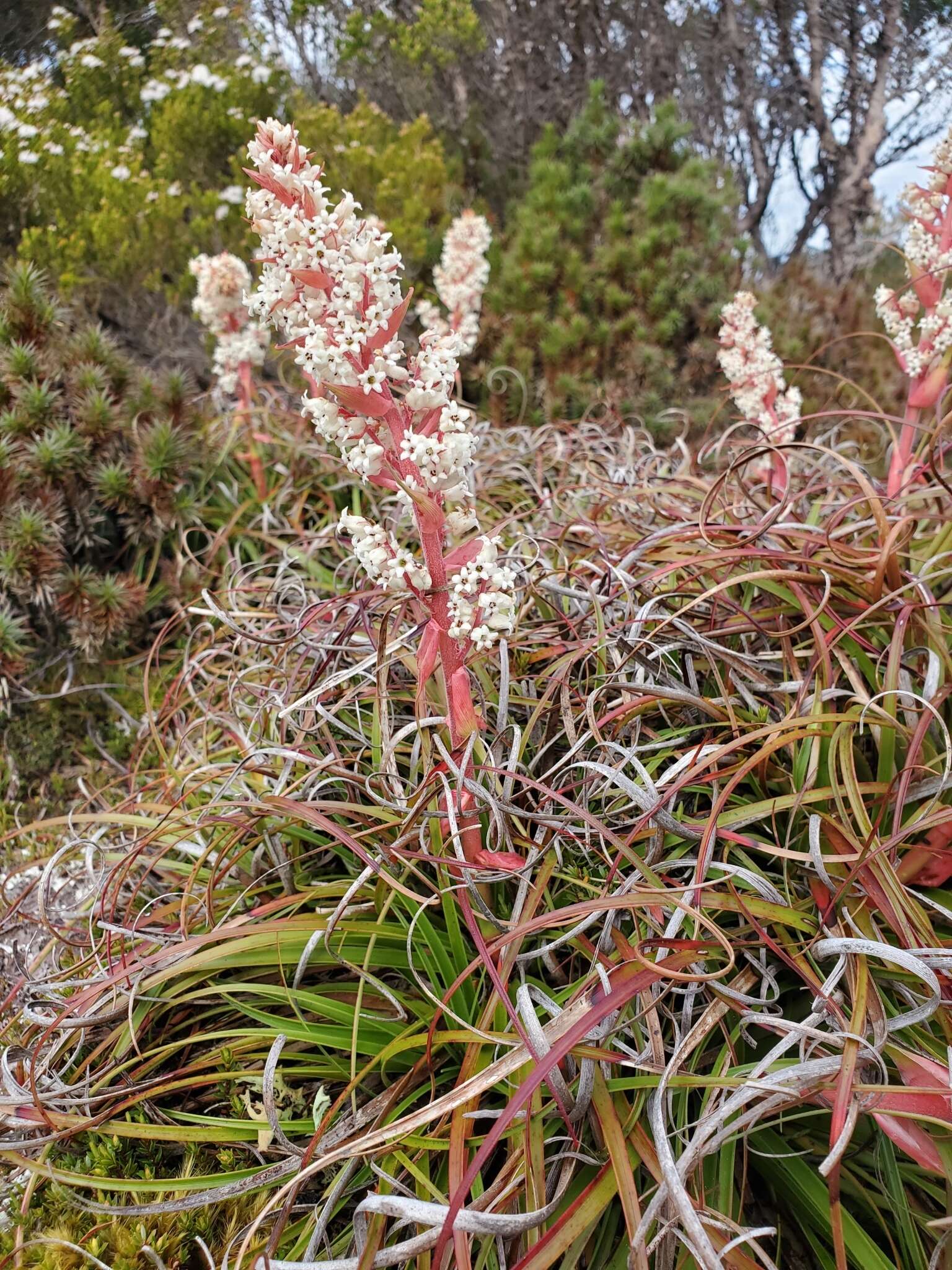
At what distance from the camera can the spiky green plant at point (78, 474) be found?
2.96 metres

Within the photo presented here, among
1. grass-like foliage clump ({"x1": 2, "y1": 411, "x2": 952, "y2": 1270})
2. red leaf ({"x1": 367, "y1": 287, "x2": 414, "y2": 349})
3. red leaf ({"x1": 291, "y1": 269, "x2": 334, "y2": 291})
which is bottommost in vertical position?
grass-like foliage clump ({"x1": 2, "y1": 411, "x2": 952, "y2": 1270})

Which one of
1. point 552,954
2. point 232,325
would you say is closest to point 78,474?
point 232,325

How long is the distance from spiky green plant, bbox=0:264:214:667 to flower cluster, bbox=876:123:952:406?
2.68 meters

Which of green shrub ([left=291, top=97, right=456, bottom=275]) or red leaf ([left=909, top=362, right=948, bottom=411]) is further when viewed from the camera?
green shrub ([left=291, top=97, right=456, bottom=275])

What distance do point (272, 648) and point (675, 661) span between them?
123cm

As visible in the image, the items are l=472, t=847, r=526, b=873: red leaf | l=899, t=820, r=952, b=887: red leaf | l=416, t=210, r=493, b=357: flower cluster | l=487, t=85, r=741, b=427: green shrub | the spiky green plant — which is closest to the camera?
l=472, t=847, r=526, b=873: red leaf

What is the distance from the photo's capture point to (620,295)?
5.29 metres

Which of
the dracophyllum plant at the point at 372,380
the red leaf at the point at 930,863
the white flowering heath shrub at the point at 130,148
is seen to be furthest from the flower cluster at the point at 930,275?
the white flowering heath shrub at the point at 130,148

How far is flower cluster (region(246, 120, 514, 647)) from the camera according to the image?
3.80ft

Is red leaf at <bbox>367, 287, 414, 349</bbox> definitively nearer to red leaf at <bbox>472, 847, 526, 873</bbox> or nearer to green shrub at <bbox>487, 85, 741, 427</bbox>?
red leaf at <bbox>472, 847, 526, 873</bbox>

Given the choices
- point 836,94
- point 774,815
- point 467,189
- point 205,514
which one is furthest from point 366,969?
point 836,94

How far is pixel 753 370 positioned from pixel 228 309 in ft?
6.69

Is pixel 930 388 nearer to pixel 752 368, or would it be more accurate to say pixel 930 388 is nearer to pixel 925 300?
pixel 925 300

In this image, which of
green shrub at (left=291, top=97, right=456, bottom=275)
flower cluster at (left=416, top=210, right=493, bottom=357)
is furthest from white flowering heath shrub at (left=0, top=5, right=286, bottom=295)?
flower cluster at (left=416, top=210, right=493, bottom=357)
